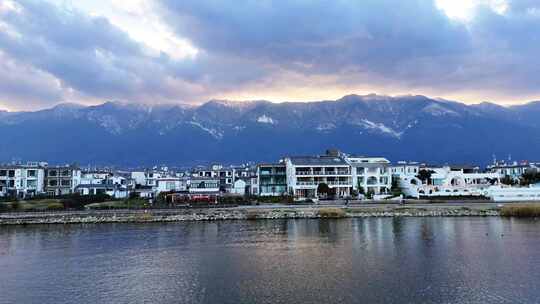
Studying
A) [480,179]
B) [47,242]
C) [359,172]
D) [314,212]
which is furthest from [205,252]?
[480,179]

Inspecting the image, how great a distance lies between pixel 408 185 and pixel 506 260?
50300 millimetres

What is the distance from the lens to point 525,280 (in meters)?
24.0

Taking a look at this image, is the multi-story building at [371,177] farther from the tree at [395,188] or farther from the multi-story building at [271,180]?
the multi-story building at [271,180]

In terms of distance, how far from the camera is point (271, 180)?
81375mm

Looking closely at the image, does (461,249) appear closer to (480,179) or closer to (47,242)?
(47,242)

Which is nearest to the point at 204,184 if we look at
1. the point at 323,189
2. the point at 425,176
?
the point at 323,189

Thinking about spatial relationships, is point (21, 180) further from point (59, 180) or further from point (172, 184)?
point (172, 184)

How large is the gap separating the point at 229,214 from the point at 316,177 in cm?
2564

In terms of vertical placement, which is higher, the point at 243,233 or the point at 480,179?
the point at 480,179

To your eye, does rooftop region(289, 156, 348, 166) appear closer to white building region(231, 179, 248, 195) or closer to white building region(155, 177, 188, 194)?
white building region(231, 179, 248, 195)

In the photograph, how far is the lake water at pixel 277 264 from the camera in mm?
22438

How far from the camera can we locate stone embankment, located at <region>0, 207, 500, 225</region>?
53.9m

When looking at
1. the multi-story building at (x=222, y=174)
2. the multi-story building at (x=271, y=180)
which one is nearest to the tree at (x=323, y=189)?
the multi-story building at (x=271, y=180)

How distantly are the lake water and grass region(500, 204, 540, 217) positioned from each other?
8.46 m
